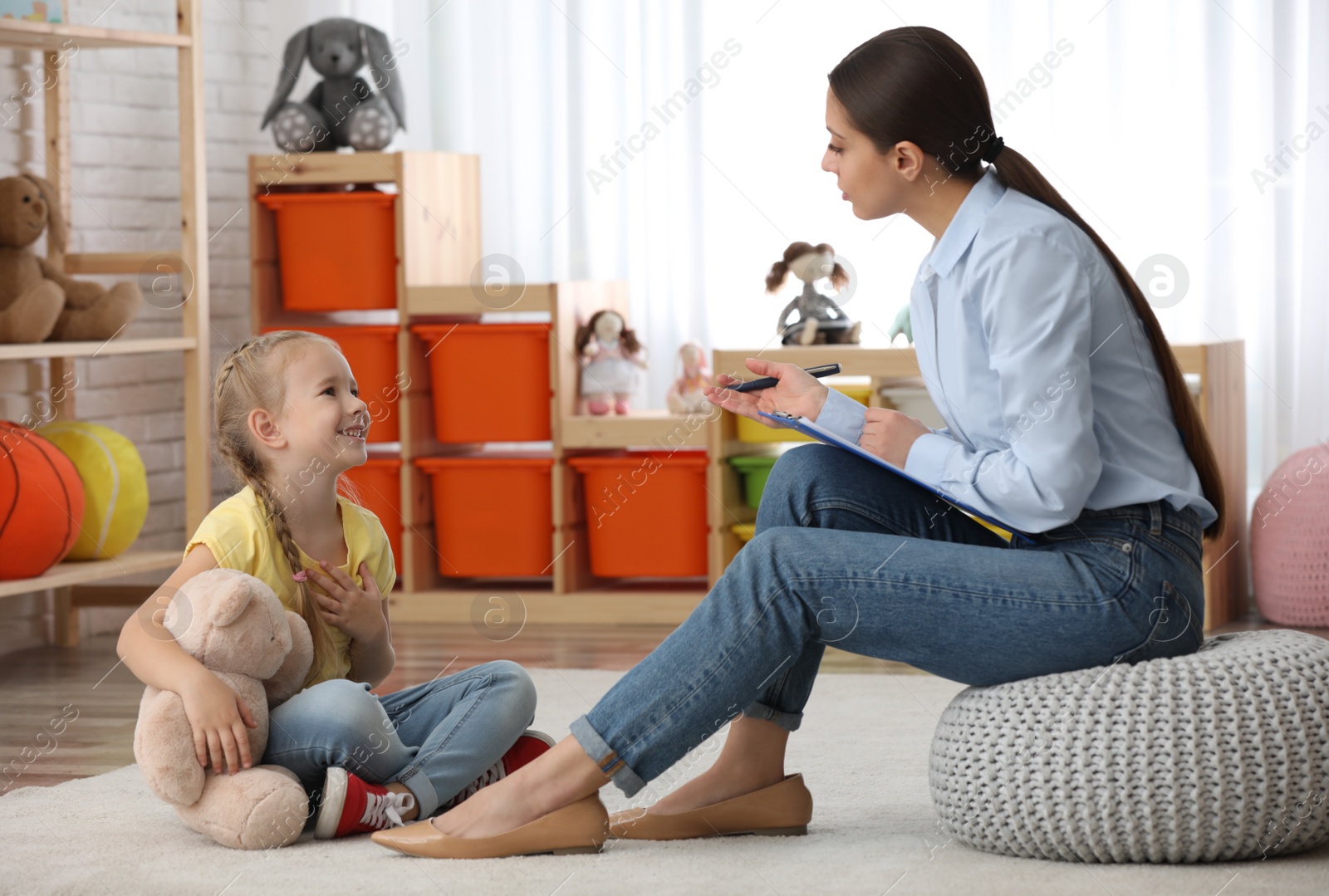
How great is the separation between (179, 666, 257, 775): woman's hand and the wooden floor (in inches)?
22.4

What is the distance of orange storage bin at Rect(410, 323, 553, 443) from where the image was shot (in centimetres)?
332

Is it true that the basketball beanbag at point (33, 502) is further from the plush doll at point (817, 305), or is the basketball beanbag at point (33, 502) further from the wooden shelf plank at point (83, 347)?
the plush doll at point (817, 305)

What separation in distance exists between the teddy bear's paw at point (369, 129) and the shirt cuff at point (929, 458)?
2.23 metres

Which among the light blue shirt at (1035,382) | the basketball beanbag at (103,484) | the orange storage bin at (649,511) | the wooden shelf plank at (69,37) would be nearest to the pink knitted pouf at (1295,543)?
→ the orange storage bin at (649,511)

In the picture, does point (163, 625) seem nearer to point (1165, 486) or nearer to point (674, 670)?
point (674, 670)

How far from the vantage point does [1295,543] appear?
301cm

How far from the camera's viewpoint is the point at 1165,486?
146cm

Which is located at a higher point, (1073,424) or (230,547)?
(1073,424)

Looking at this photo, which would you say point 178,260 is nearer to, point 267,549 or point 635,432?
point 635,432

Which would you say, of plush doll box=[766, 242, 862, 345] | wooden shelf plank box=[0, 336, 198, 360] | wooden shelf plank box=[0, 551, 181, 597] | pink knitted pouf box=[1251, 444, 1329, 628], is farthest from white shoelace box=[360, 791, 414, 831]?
pink knitted pouf box=[1251, 444, 1329, 628]

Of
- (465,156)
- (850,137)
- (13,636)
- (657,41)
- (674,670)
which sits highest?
(657,41)

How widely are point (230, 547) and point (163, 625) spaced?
115 millimetres

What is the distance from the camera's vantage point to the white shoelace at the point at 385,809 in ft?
5.34

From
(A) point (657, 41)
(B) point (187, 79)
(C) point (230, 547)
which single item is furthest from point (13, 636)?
(A) point (657, 41)
